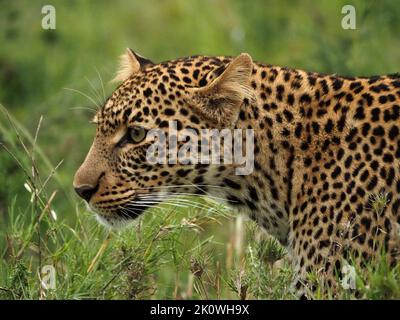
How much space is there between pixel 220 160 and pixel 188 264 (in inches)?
31.7

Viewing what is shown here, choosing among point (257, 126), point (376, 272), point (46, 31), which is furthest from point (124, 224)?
point (46, 31)

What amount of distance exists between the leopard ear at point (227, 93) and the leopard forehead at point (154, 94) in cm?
14

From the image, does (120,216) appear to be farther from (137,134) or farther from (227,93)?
(227,93)

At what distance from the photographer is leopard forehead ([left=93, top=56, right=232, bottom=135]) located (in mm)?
8273

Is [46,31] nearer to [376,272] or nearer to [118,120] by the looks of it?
[118,120]

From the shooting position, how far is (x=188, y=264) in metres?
8.34

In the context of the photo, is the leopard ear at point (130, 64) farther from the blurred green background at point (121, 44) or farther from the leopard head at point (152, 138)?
the blurred green background at point (121, 44)

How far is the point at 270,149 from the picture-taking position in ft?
26.8

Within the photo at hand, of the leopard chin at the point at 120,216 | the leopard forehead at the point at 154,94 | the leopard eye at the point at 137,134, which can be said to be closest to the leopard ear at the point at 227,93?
the leopard forehead at the point at 154,94

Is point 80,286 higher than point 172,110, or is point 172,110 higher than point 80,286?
point 172,110

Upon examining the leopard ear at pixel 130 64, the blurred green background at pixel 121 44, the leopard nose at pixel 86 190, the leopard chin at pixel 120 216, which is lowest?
the leopard chin at pixel 120 216

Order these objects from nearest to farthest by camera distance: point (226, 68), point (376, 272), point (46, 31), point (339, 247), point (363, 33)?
point (376, 272) < point (339, 247) < point (226, 68) < point (363, 33) < point (46, 31)

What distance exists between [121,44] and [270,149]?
31.3ft

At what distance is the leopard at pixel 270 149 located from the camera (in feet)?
25.6
